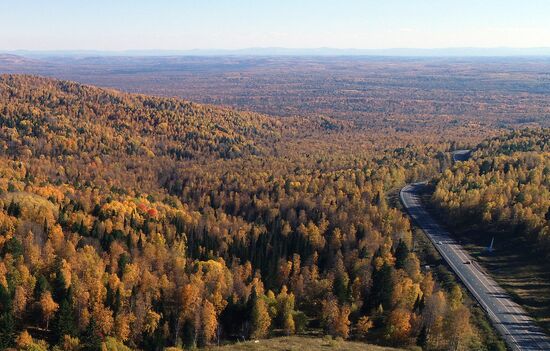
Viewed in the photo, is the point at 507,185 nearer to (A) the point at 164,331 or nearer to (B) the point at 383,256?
(B) the point at 383,256

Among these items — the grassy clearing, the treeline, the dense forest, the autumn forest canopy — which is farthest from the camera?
the treeline

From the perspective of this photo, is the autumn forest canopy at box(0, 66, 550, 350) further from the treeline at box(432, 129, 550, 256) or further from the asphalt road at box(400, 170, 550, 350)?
the asphalt road at box(400, 170, 550, 350)

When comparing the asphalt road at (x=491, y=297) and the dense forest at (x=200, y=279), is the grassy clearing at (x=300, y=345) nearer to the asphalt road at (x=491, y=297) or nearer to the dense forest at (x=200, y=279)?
the dense forest at (x=200, y=279)

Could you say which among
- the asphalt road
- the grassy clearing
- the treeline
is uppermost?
the treeline

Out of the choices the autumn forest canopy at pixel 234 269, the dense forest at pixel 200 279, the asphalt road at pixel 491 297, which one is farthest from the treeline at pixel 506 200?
the asphalt road at pixel 491 297

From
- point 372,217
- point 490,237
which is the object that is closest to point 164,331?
point 372,217

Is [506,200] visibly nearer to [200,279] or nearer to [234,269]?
[234,269]

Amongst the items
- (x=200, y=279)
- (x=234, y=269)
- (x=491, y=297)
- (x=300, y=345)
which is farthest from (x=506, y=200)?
(x=200, y=279)

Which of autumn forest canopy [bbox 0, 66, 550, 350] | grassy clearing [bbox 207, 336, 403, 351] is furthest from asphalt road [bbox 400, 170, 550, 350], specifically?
grassy clearing [bbox 207, 336, 403, 351]
